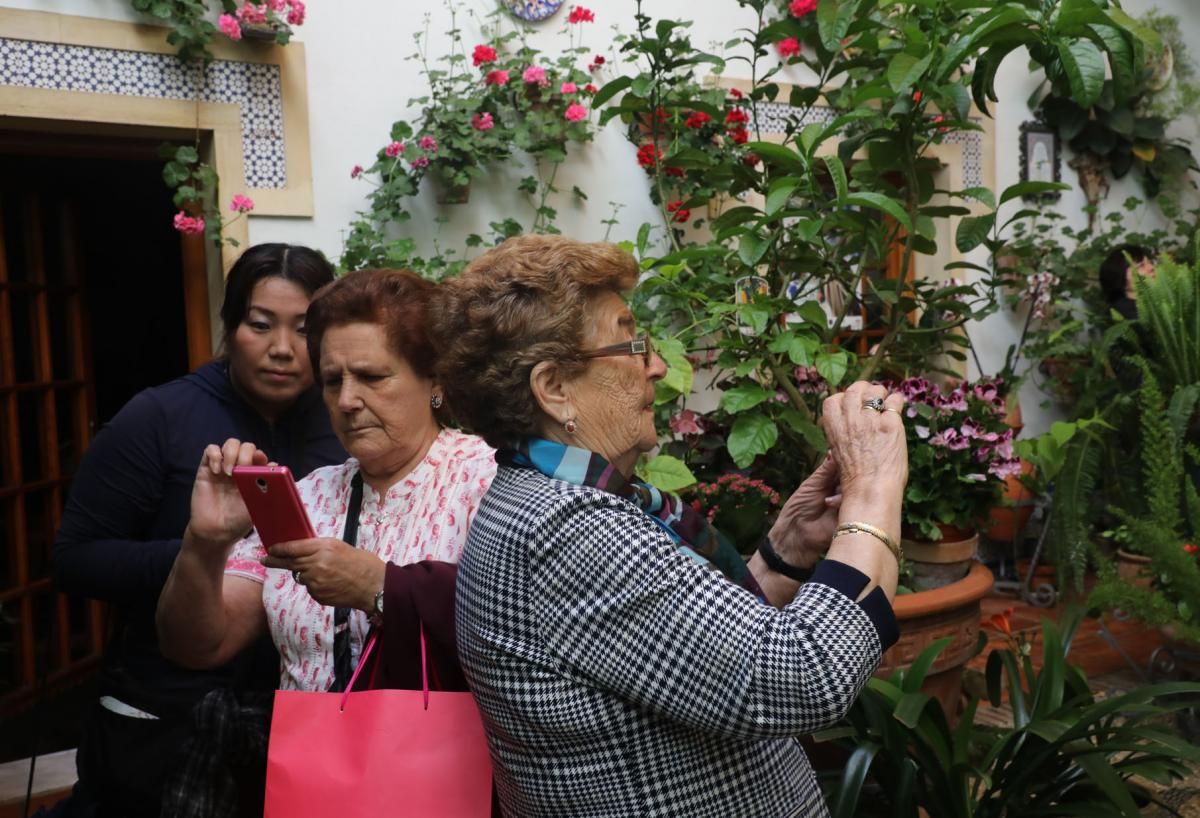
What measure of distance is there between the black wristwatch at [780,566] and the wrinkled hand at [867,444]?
31 centimetres

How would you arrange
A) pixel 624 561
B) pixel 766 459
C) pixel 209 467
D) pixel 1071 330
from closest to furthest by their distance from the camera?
pixel 624 561 < pixel 209 467 < pixel 766 459 < pixel 1071 330

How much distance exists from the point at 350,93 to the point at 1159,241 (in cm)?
453

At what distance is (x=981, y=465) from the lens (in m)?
3.20

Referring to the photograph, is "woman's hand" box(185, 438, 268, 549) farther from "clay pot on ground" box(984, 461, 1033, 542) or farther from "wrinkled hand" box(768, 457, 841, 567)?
"clay pot on ground" box(984, 461, 1033, 542)

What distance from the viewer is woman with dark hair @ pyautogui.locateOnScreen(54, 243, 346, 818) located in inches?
65.6

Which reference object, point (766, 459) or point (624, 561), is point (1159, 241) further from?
point (624, 561)

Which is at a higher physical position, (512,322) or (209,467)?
(512,322)

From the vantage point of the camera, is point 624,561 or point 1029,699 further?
point 1029,699

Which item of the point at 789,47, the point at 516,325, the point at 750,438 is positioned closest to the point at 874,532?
the point at 516,325

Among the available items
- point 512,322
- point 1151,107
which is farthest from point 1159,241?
point 512,322

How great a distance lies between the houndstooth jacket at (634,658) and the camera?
3.50ft

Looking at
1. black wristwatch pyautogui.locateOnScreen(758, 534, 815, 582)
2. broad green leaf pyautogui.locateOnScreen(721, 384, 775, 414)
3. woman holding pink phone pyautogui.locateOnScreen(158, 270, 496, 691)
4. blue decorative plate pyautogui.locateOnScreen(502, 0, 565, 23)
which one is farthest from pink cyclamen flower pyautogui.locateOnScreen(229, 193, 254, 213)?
black wristwatch pyautogui.locateOnScreen(758, 534, 815, 582)

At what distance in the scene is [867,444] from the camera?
1304 millimetres

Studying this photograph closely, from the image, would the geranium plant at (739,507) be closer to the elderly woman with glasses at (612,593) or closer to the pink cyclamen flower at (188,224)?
the elderly woman with glasses at (612,593)
